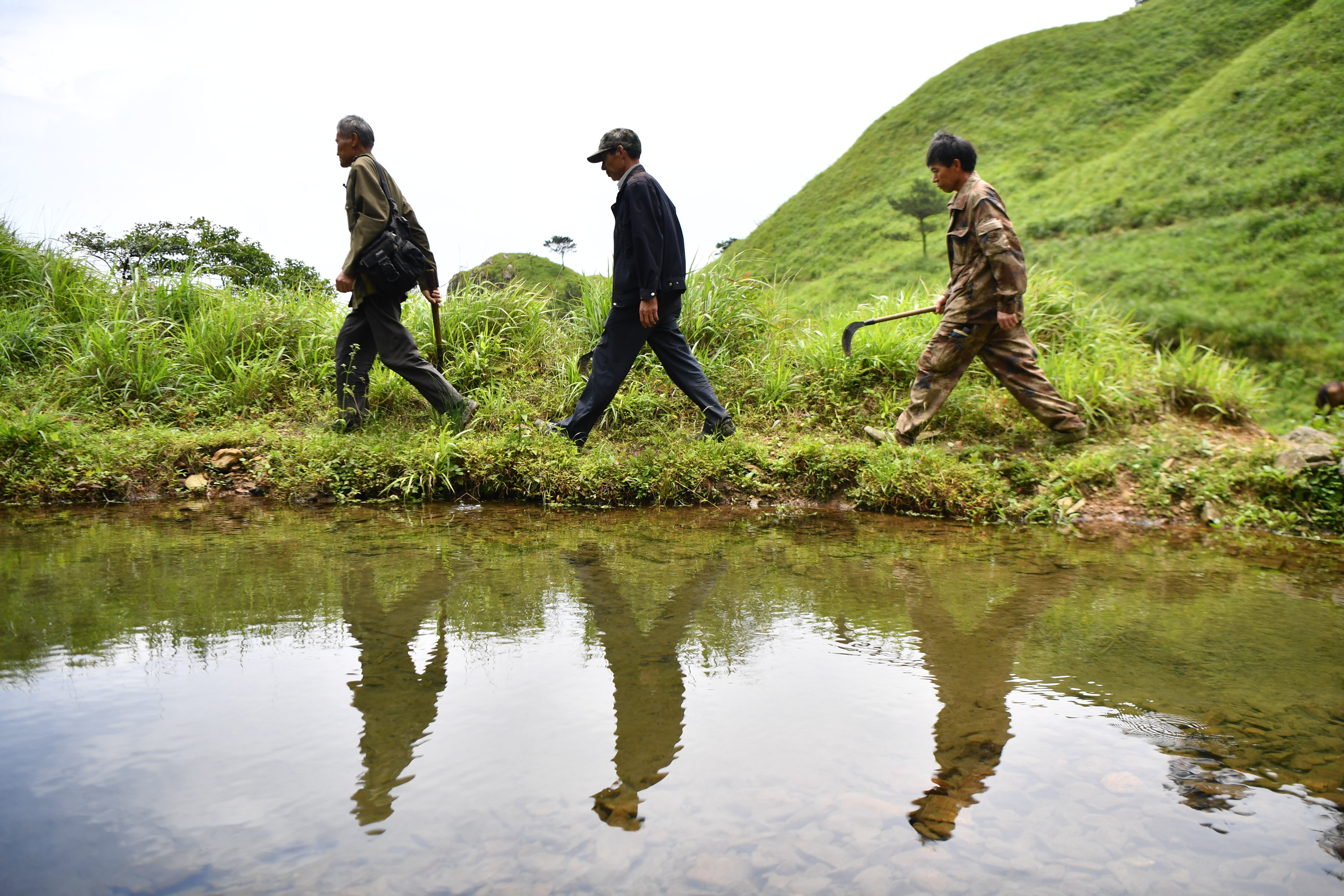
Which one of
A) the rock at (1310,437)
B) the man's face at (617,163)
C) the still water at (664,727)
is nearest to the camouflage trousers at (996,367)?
the rock at (1310,437)

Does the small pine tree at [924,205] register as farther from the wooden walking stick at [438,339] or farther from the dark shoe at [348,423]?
the dark shoe at [348,423]

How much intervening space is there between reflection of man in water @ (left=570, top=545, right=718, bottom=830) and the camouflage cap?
3021 mm

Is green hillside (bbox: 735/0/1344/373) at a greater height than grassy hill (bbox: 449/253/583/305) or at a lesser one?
greater

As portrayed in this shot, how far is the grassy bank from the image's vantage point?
4.97 metres

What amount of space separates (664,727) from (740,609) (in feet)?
3.32

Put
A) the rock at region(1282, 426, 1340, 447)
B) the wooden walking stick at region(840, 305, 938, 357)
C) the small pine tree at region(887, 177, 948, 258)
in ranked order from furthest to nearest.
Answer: the small pine tree at region(887, 177, 948, 258)
the wooden walking stick at region(840, 305, 938, 357)
the rock at region(1282, 426, 1340, 447)

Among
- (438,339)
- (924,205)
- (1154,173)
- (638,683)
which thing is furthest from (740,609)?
(1154,173)

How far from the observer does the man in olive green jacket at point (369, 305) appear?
17.0 ft

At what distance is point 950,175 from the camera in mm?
5027

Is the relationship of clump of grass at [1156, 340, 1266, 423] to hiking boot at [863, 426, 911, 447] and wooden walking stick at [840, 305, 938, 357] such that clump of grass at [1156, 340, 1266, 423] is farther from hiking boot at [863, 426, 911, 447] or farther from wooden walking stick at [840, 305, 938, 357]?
hiking boot at [863, 426, 911, 447]

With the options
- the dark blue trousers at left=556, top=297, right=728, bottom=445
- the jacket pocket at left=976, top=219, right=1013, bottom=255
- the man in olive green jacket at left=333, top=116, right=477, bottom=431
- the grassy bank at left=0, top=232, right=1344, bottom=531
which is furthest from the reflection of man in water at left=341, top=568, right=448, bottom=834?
the jacket pocket at left=976, top=219, right=1013, bottom=255

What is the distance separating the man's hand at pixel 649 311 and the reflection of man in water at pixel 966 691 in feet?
8.86

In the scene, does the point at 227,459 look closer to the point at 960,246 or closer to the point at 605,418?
the point at 605,418

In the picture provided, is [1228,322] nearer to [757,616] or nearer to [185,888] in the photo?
[757,616]
